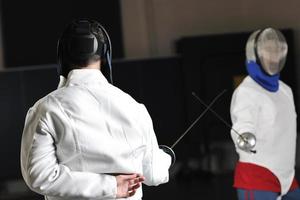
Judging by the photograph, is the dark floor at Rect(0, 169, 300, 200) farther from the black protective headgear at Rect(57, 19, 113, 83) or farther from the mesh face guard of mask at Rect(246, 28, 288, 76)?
the black protective headgear at Rect(57, 19, 113, 83)

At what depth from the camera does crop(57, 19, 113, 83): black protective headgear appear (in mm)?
1280

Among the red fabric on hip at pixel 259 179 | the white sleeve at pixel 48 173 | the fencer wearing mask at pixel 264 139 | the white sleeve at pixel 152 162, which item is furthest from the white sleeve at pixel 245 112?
the white sleeve at pixel 48 173

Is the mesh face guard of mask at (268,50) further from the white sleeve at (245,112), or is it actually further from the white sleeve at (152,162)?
the white sleeve at (152,162)

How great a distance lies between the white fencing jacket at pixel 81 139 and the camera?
1.17 meters

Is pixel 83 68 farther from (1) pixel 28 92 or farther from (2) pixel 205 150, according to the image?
(2) pixel 205 150

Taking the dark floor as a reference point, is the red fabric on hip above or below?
above

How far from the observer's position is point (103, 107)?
1237 mm

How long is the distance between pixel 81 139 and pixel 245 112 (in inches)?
44.1

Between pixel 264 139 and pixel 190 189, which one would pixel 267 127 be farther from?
pixel 190 189

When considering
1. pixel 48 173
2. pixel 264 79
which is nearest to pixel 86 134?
pixel 48 173

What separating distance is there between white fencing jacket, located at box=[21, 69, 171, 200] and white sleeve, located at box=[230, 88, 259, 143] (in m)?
0.95

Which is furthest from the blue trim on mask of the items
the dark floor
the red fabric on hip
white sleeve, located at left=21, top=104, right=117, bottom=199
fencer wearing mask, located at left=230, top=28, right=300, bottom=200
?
the dark floor

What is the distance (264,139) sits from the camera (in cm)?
221

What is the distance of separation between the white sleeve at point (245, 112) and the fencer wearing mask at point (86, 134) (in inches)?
35.4
